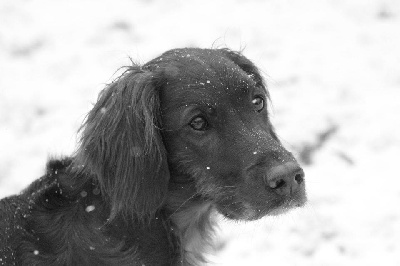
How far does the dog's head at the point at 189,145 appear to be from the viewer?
4.10 metres

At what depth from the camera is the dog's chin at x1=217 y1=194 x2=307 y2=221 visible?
4.07 metres

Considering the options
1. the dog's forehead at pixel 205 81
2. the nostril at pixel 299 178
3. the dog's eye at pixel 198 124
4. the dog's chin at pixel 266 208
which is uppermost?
the dog's forehead at pixel 205 81

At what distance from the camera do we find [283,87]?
7.75 meters

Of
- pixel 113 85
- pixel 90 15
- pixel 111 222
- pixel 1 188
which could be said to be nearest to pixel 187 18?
pixel 90 15

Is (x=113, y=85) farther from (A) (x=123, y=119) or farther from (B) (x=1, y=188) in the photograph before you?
(B) (x=1, y=188)

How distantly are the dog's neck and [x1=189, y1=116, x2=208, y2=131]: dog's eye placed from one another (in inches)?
18.5

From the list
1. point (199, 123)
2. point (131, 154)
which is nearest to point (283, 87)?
point (199, 123)

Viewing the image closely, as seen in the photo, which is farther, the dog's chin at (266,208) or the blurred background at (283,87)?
the blurred background at (283,87)

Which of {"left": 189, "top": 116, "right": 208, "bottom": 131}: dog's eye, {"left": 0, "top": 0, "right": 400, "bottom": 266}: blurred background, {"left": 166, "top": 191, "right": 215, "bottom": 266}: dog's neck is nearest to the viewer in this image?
{"left": 189, "top": 116, "right": 208, "bottom": 131}: dog's eye

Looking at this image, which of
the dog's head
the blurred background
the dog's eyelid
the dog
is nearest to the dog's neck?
the dog

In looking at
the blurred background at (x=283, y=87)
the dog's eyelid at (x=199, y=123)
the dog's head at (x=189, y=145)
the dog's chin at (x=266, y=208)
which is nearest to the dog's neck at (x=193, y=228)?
the dog's head at (x=189, y=145)

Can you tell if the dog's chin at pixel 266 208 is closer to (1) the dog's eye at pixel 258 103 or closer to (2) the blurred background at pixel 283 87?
(1) the dog's eye at pixel 258 103

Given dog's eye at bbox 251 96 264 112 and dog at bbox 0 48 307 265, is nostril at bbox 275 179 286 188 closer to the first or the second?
dog at bbox 0 48 307 265

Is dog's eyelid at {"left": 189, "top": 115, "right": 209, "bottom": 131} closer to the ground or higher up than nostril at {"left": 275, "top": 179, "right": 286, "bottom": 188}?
higher up
